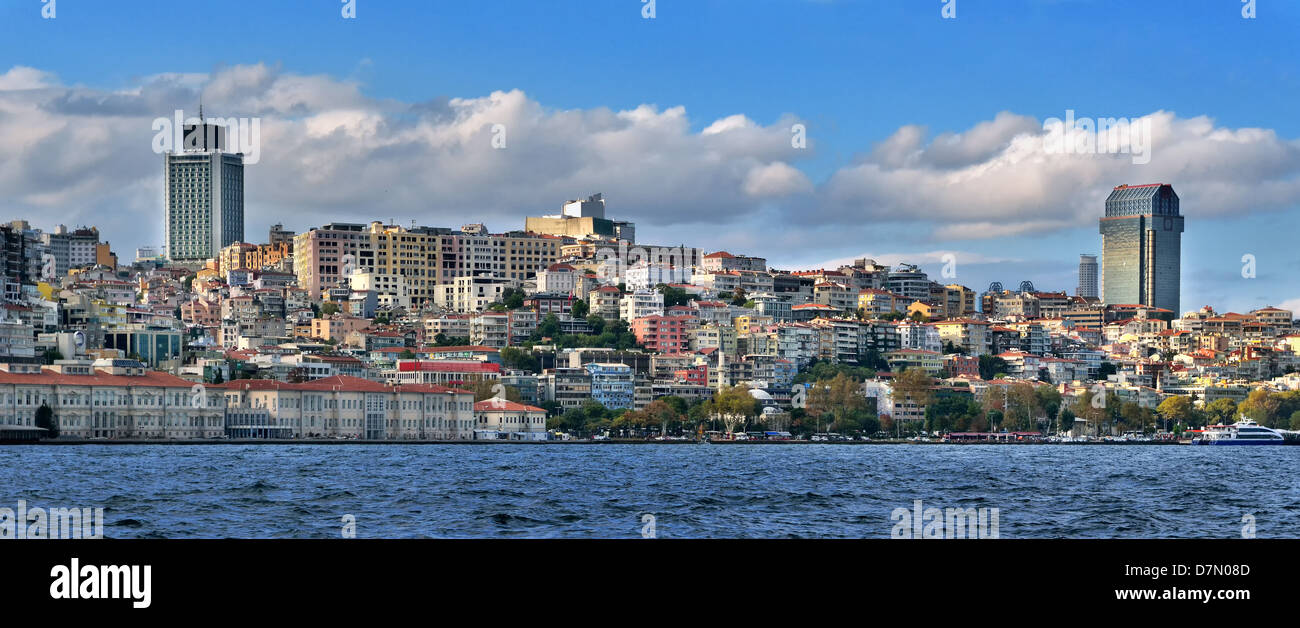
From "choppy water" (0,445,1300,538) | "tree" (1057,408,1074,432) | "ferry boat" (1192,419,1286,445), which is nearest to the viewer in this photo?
"choppy water" (0,445,1300,538)

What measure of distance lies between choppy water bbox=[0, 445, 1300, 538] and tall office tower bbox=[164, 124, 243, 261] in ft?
415

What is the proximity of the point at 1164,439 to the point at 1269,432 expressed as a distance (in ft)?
21.8

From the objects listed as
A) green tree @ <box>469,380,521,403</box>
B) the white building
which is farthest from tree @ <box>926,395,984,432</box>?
the white building

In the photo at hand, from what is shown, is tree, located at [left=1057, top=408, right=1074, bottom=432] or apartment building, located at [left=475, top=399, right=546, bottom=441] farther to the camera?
tree, located at [left=1057, top=408, right=1074, bottom=432]

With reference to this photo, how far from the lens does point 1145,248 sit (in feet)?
624

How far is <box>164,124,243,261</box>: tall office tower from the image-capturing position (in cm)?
17400

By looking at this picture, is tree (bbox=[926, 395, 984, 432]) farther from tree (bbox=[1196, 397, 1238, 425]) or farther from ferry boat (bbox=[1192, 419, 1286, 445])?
tree (bbox=[1196, 397, 1238, 425])

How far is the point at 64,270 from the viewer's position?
14350 centimetres

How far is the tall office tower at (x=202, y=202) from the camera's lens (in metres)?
174

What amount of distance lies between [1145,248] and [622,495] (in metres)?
172

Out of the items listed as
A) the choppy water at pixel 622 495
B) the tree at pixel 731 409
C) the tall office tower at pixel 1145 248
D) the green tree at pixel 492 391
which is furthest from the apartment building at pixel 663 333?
the tall office tower at pixel 1145 248

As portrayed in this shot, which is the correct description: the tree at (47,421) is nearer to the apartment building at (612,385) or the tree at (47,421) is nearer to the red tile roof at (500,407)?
the red tile roof at (500,407)
